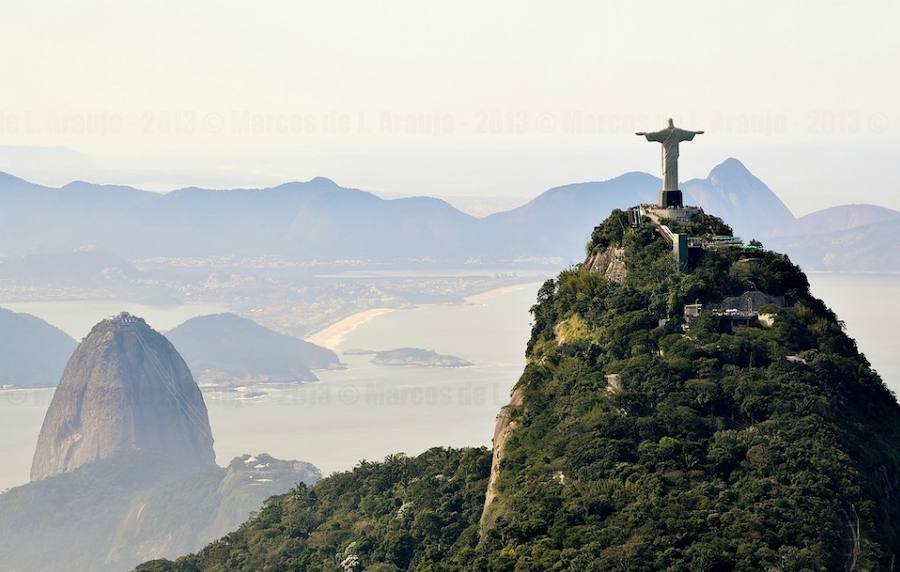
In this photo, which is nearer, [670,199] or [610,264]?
[610,264]

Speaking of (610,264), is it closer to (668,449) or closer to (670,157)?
(670,157)

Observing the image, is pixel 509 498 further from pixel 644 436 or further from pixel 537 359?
pixel 537 359

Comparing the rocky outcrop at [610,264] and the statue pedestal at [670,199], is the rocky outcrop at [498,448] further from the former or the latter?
the statue pedestal at [670,199]

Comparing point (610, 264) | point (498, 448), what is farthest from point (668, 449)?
point (610, 264)

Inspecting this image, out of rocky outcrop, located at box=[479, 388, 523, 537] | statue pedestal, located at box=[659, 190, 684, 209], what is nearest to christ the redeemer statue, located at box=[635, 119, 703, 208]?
statue pedestal, located at box=[659, 190, 684, 209]

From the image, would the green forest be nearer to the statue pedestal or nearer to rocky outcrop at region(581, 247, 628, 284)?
rocky outcrop at region(581, 247, 628, 284)

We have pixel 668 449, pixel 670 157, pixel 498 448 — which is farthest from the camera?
pixel 670 157
